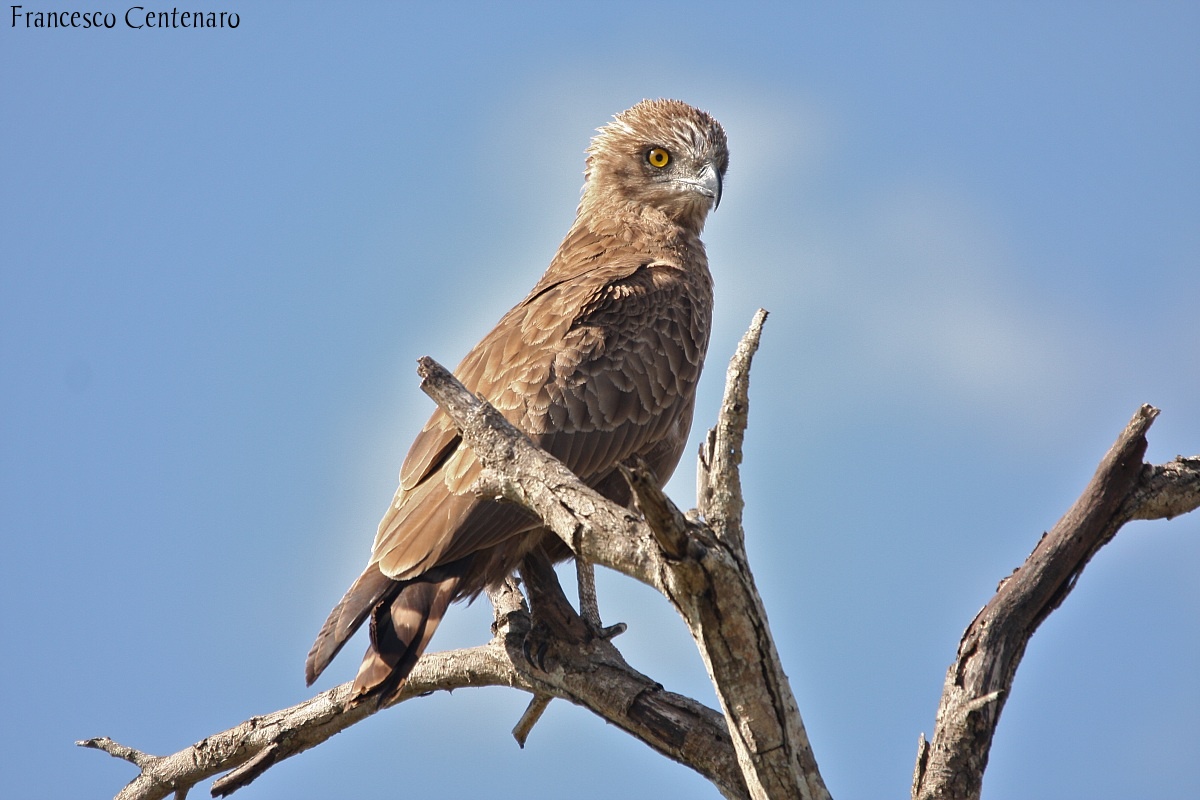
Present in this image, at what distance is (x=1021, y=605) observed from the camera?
4.30m

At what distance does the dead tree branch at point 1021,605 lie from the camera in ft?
13.4

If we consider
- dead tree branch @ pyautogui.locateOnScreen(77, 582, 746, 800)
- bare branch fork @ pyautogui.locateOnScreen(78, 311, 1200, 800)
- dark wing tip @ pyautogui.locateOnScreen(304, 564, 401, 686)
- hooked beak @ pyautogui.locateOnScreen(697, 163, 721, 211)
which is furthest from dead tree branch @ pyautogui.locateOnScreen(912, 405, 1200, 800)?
hooked beak @ pyautogui.locateOnScreen(697, 163, 721, 211)

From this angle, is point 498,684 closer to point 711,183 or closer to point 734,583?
point 734,583

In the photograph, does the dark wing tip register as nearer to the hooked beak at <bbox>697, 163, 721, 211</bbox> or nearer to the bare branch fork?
the bare branch fork

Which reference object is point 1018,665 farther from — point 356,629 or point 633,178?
point 633,178

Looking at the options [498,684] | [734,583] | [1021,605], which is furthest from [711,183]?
[734,583]

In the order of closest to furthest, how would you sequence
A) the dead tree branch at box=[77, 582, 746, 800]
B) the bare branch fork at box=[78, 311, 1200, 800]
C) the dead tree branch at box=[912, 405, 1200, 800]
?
the bare branch fork at box=[78, 311, 1200, 800] → the dead tree branch at box=[912, 405, 1200, 800] → the dead tree branch at box=[77, 582, 746, 800]

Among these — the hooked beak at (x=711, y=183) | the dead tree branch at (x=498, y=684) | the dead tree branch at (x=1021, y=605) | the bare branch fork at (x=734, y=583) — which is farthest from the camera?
the hooked beak at (x=711, y=183)

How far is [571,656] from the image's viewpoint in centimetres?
571

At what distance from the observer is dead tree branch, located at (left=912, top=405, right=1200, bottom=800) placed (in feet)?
13.4

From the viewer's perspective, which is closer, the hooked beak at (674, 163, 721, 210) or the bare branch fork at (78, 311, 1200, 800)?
the bare branch fork at (78, 311, 1200, 800)

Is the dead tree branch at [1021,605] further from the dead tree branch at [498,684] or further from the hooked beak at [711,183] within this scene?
the hooked beak at [711,183]

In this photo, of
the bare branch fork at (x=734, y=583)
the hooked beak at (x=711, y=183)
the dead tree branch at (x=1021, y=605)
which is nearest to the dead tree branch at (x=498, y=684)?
the bare branch fork at (x=734, y=583)

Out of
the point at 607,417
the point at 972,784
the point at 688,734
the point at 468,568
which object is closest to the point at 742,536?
the point at 972,784
